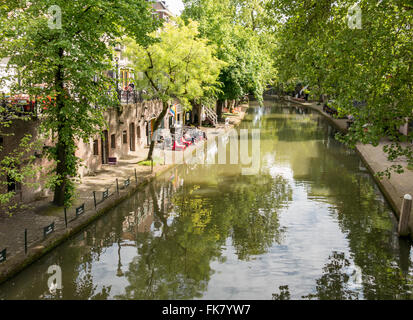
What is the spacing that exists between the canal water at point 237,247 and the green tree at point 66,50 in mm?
3105

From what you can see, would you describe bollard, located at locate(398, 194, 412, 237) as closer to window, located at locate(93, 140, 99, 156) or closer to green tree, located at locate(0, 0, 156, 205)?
green tree, located at locate(0, 0, 156, 205)

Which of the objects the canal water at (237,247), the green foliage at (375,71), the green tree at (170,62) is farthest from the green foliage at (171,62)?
the green foliage at (375,71)

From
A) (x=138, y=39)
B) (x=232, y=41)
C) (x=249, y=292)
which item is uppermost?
(x=232, y=41)

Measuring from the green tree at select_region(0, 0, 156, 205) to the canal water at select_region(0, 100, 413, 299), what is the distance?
3.10 meters

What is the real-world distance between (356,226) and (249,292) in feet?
23.1

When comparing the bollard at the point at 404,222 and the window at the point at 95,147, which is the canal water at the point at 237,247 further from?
the window at the point at 95,147

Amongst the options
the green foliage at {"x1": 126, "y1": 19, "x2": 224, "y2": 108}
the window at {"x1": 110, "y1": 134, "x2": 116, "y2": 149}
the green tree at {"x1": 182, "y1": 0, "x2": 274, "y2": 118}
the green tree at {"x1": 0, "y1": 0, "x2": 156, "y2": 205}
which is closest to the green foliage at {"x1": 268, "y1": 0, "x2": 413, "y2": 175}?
the green tree at {"x1": 0, "y1": 0, "x2": 156, "y2": 205}

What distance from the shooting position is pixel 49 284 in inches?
457

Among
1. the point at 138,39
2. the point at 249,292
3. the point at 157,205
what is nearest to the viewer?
the point at 249,292

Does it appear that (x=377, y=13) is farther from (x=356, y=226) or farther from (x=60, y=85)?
(x=60, y=85)

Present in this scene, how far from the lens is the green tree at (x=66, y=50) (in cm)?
1432

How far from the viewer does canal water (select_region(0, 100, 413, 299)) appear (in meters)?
11.4

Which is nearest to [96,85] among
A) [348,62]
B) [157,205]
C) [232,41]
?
[157,205]

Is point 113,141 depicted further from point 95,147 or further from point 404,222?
point 404,222
